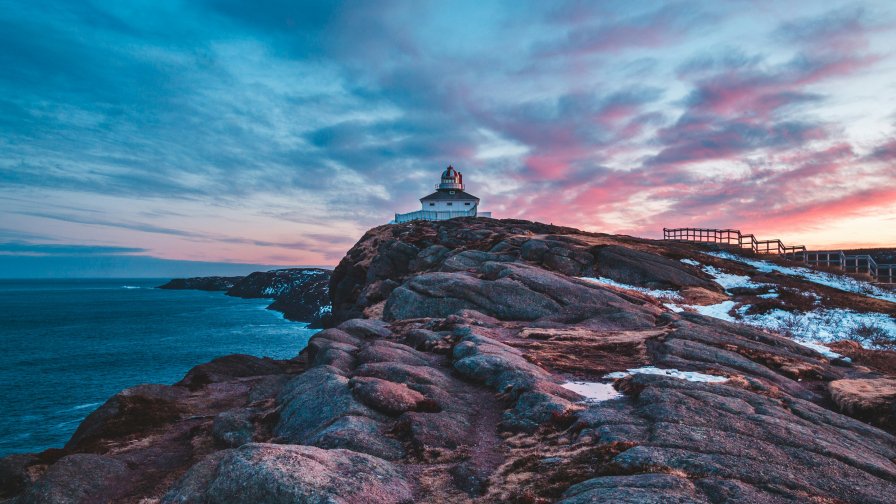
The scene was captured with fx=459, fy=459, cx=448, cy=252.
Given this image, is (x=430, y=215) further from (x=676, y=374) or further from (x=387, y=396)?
(x=387, y=396)

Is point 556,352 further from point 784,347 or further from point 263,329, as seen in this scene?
point 263,329

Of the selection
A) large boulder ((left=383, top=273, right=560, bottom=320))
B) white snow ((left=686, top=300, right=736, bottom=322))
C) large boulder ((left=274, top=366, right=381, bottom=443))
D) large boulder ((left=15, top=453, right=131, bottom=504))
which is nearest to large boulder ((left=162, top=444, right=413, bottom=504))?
large boulder ((left=274, top=366, right=381, bottom=443))

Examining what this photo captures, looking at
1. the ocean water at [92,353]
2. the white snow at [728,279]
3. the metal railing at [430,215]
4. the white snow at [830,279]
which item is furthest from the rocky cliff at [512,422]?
the metal railing at [430,215]

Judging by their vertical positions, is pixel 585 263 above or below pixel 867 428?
above

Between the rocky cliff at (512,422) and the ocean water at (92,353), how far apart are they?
81.3 feet

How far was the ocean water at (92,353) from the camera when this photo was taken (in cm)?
3991

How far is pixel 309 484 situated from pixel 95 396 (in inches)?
2053

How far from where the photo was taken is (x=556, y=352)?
21172 mm

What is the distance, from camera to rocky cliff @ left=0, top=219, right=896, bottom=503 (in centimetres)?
873

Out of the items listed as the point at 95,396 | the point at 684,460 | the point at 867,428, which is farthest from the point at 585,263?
the point at 95,396

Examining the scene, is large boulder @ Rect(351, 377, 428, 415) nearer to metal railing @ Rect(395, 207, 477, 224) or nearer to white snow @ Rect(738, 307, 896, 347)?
white snow @ Rect(738, 307, 896, 347)

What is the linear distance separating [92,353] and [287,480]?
267 feet

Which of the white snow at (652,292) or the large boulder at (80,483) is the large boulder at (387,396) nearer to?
the large boulder at (80,483)

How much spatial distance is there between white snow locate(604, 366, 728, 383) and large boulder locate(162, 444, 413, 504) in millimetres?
10764
